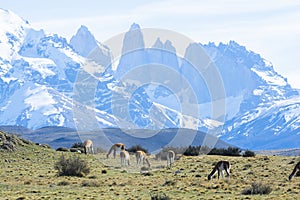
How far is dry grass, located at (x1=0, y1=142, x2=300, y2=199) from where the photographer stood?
110 ft

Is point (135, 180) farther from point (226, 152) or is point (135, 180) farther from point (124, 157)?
point (226, 152)

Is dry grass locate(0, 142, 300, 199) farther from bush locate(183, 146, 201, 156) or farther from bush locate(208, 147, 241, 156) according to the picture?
bush locate(208, 147, 241, 156)

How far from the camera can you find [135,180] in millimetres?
41125

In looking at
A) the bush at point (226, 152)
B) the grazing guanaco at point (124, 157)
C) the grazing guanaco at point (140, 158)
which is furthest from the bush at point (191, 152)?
the grazing guanaco at point (124, 157)

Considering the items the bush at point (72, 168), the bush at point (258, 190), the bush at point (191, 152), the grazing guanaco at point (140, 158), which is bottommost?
the bush at point (258, 190)

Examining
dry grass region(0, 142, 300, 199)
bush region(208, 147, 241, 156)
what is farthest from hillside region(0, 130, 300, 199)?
bush region(208, 147, 241, 156)

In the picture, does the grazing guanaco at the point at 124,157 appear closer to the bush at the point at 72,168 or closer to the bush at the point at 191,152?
the bush at the point at 72,168

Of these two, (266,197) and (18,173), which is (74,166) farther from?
(266,197)

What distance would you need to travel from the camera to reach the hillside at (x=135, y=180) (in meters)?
33.6

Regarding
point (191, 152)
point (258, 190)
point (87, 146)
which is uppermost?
point (87, 146)

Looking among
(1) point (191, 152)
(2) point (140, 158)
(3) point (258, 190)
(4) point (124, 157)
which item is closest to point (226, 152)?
(1) point (191, 152)

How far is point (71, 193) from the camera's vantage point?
111 feet

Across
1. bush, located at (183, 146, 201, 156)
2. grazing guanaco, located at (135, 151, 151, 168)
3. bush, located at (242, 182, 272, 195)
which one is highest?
→ bush, located at (183, 146, 201, 156)

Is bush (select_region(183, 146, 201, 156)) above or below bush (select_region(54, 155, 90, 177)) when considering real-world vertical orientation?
above
